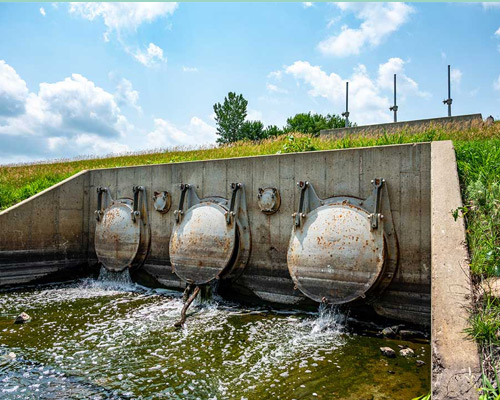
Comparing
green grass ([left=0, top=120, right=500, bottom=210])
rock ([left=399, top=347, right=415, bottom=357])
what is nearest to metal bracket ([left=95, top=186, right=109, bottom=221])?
green grass ([left=0, top=120, right=500, bottom=210])

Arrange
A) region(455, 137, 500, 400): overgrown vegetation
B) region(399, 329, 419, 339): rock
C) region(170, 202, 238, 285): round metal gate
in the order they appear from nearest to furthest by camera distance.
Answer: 1. region(455, 137, 500, 400): overgrown vegetation
2. region(399, 329, 419, 339): rock
3. region(170, 202, 238, 285): round metal gate

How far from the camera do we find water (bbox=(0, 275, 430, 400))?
4016 millimetres

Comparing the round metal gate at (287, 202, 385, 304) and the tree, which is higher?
the tree

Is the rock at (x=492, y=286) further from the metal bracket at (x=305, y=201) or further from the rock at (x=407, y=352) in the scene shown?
the metal bracket at (x=305, y=201)

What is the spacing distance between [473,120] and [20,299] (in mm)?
13185

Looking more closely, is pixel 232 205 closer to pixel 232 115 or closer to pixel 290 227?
pixel 290 227

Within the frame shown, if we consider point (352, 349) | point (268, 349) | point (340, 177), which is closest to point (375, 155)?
point (340, 177)

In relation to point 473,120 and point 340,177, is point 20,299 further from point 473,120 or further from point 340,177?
point 473,120

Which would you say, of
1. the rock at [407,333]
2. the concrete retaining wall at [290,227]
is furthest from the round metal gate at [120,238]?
the rock at [407,333]

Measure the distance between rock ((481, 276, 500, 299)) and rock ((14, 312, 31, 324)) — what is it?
21.5 feet

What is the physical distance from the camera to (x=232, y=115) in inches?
1694

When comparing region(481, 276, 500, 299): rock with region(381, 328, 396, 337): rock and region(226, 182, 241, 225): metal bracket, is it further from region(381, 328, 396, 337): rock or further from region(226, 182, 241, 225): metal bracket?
region(226, 182, 241, 225): metal bracket

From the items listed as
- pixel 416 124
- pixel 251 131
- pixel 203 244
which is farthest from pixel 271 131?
pixel 203 244

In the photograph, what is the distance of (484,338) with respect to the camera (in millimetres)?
2721
